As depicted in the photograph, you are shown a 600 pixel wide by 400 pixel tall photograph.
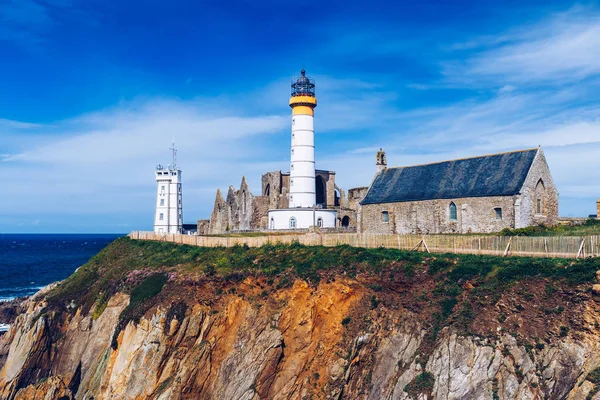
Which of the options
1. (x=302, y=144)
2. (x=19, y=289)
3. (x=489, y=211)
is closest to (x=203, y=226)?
(x=19, y=289)

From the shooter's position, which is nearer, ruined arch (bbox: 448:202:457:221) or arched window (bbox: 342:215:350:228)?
ruined arch (bbox: 448:202:457:221)

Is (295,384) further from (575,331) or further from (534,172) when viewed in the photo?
(534,172)

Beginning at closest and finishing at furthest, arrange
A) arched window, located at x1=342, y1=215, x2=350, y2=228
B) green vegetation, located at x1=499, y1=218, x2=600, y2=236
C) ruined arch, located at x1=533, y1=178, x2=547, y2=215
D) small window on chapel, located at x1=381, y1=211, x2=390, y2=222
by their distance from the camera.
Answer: green vegetation, located at x1=499, y1=218, x2=600, y2=236 < ruined arch, located at x1=533, y1=178, x2=547, y2=215 < small window on chapel, located at x1=381, y1=211, x2=390, y2=222 < arched window, located at x1=342, y1=215, x2=350, y2=228

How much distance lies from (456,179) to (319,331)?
19282mm

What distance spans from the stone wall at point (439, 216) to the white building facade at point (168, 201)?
32.2m

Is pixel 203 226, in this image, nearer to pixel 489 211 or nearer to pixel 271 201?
pixel 271 201

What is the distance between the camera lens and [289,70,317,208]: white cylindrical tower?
52.2m

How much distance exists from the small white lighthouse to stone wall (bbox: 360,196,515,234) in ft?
106

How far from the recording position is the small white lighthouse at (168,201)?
69812 mm

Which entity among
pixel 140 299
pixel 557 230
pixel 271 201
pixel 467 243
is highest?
pixel 271 201

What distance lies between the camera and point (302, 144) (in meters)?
52.6

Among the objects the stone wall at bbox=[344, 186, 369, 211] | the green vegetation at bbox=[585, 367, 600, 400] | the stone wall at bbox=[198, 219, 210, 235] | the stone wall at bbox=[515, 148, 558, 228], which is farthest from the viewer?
the stone wall at bbox=[198, 219, 210, 235]

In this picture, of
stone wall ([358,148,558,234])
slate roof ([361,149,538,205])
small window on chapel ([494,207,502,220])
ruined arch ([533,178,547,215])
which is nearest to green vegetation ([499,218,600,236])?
stone wall ([358,148,558,234])

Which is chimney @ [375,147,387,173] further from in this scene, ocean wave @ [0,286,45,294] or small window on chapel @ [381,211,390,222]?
ocean wave @ [0,286,45,294]
